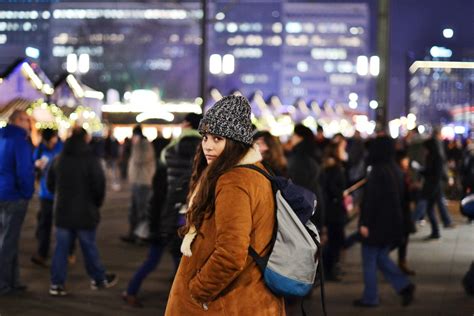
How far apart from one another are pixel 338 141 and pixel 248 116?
790 cm

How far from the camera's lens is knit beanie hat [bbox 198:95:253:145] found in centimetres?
405

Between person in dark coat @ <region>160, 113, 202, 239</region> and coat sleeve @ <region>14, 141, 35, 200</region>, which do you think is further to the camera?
coat sleeve @ <region>14, 141, 35, 200</region>

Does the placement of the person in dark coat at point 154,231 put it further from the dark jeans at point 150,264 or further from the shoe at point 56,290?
the shoe at point 56,290

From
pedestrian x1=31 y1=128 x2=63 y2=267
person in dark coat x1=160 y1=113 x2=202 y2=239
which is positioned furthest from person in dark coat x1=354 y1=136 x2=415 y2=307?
pedestrian x1=31 y1=128 x2=63 y2=267

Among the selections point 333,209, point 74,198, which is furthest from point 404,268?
point 74,198

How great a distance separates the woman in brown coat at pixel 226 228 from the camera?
152 inches

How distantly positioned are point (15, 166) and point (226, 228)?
6.26 metres

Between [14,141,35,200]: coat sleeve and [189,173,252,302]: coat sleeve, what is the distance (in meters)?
6.06

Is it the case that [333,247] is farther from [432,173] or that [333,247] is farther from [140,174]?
[432,173]

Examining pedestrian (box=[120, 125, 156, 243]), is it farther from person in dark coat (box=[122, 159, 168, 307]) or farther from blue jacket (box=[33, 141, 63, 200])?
person in dark coat (box=[122, 159, 168, 307])

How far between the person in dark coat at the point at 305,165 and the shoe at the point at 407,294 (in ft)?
3.57

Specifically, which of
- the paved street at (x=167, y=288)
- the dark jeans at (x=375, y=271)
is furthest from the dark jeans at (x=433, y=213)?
the dark jeans at (x=375, y=271)

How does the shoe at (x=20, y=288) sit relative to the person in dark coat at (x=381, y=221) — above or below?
below

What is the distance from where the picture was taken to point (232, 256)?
3826 millimetres
